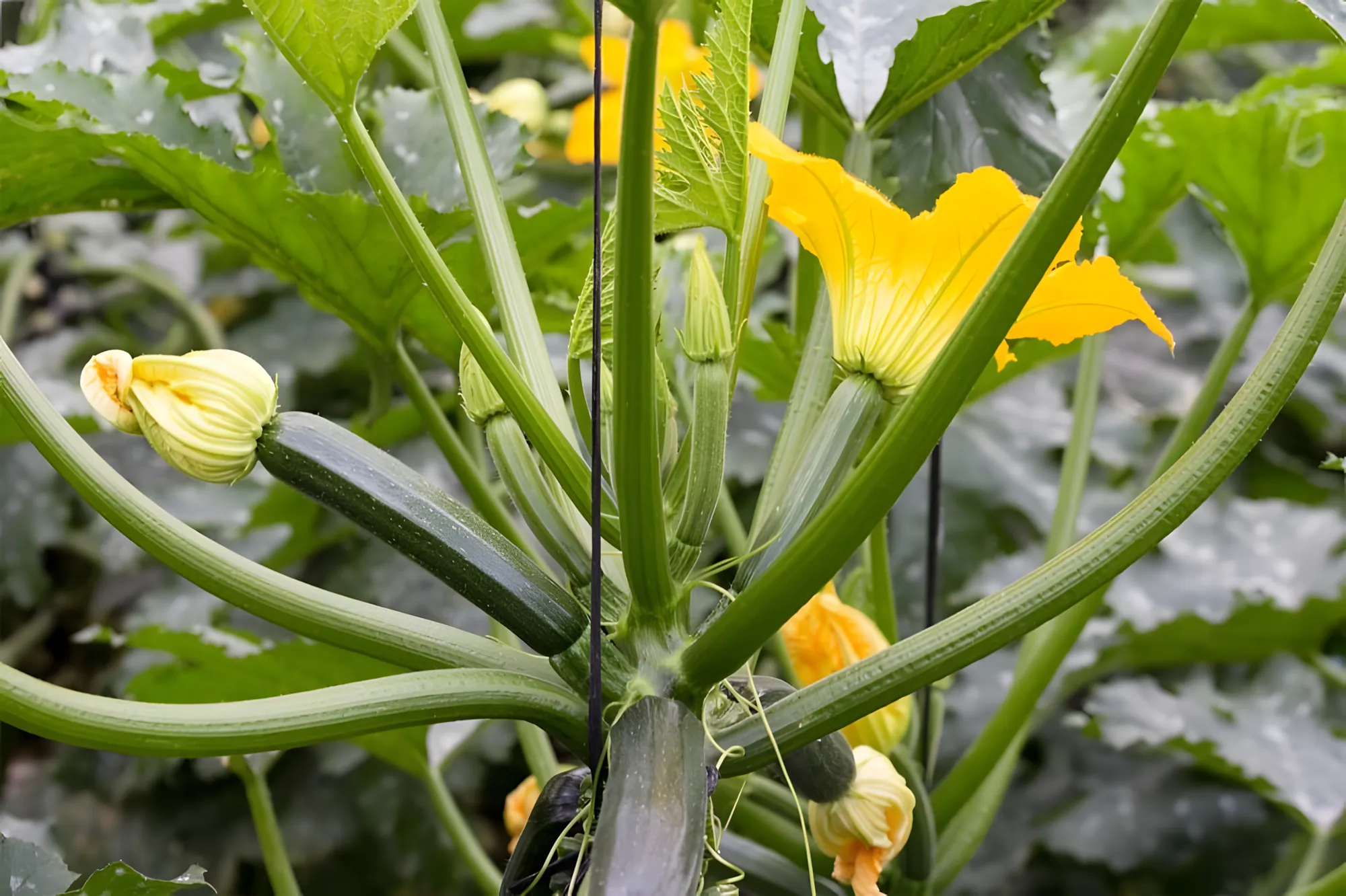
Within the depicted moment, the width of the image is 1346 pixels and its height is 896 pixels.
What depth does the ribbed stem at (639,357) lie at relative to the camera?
34 cm

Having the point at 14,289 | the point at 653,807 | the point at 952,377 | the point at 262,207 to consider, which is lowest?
the point at 653,807

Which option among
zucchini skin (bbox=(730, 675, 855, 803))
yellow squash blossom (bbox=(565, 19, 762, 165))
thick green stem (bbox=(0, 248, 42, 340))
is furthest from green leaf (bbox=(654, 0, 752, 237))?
thick green stem (bbox=(0, 248, 42, 340))

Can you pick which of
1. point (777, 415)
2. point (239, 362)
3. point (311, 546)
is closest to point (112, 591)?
point (311, 546)

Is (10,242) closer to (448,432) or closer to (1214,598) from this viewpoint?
(448,432)

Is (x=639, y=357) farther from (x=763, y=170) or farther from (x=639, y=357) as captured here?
(x=763, y=170)

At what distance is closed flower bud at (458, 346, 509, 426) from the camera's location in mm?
515

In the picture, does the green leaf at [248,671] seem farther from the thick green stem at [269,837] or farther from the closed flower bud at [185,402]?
the closed flower bud at [185,402]

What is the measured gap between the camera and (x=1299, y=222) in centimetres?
81

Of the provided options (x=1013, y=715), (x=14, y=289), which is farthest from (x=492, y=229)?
(x=14, y=289)

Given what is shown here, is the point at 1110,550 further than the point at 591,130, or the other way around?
the point at 591,130

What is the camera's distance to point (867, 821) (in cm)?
53

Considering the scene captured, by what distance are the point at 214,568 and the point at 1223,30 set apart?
4.39 ft

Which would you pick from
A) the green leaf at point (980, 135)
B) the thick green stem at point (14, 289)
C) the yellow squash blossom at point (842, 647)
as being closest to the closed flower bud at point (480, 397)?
the yellow squash blossom at point (842, 647)

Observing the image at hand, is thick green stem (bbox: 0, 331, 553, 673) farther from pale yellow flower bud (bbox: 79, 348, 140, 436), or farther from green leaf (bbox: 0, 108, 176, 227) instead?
green leaf (bbox: 0, 108, 176, 227)
